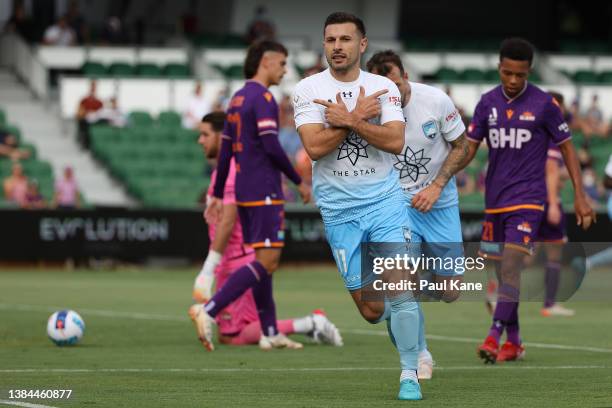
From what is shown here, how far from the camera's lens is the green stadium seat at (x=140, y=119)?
30922 millimetres

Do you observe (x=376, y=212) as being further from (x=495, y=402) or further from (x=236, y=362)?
(x=236, y=362)

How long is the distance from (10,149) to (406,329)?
2007 centimetres

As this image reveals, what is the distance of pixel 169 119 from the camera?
3119cm

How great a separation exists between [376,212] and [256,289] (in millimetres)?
3501

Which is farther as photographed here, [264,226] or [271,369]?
[264,226]

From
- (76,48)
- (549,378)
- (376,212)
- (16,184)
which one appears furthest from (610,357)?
(76,48)

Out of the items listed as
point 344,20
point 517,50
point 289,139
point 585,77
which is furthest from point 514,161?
point 585,77

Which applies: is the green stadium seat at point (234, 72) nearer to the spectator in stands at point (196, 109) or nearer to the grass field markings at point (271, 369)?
the spectator in stands at point (196, 109)

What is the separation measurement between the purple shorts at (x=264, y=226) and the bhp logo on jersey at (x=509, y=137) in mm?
2071

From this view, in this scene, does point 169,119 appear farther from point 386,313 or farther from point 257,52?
point 386,313

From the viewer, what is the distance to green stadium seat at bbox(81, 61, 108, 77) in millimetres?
32656

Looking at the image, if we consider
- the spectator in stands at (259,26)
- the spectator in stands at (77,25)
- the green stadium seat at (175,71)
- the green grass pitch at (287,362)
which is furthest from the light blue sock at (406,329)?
the spectator in stands at (77,25)

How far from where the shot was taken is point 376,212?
9.09 metres

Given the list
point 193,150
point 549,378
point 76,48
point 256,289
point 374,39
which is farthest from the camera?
point 374,39
